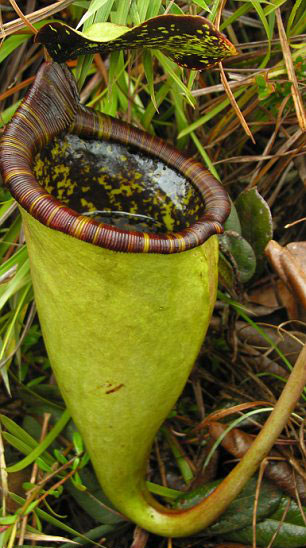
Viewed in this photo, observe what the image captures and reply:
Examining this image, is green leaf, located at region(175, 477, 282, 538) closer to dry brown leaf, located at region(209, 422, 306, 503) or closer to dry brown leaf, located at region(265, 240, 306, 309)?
dry brown leaf, located at region(209, 422, 306, 503)

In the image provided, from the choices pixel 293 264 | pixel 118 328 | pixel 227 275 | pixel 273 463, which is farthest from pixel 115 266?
pixel 273 463

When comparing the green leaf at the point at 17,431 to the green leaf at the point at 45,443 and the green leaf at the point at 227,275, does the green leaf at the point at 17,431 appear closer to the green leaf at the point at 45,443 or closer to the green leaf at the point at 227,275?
the green leaf at the point at 45,443

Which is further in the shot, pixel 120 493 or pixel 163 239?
pixel 120 493

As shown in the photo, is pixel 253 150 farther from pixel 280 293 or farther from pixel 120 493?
pixel 120 493

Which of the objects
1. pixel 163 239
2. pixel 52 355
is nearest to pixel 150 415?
pixel 52 355

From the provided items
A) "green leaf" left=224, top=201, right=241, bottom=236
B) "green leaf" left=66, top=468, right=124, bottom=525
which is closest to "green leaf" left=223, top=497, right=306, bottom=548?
"green leaf" left=66, top=468, right=124, bottom=525

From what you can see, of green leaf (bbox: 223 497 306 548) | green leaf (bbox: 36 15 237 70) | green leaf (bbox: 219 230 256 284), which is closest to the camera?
green leaf (bbox: 36 15 237 70)

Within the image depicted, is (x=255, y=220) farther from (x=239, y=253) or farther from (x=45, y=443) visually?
(x=45, y=443)
